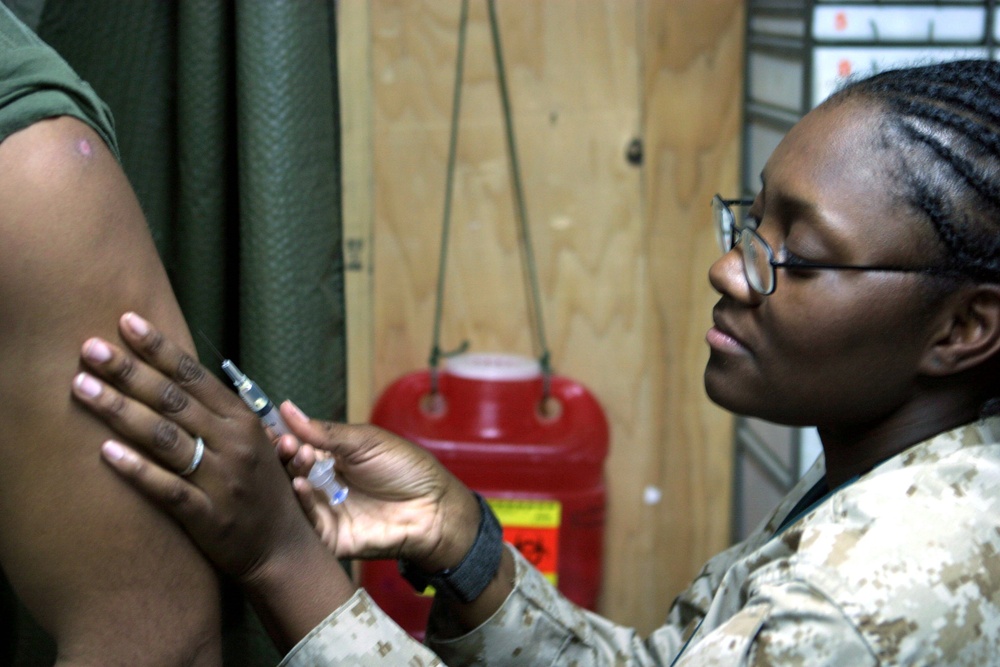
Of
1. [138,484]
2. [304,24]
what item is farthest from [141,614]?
[304,24]

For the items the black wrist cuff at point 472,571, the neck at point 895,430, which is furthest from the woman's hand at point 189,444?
the neck at point 895,430

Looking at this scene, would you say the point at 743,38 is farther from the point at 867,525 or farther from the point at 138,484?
the point at 138,484

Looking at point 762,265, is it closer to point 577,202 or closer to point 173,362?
point 173,362

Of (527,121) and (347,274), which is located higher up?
(527,121)

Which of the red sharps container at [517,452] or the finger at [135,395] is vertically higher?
the finger at [135,395]

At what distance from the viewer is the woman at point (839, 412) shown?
78 cm

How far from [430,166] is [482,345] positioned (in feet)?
1.22

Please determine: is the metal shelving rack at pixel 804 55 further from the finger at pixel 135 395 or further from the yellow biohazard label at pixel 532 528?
the finger at pixel 135 395

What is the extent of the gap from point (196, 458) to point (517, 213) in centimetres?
126

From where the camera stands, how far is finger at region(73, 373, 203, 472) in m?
0.76

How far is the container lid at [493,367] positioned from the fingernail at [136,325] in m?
1.19

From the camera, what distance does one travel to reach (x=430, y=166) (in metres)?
1.96

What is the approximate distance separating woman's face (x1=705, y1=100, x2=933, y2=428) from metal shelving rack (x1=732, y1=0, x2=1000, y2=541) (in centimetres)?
56

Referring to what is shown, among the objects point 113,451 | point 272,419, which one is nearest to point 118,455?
point 113,451
